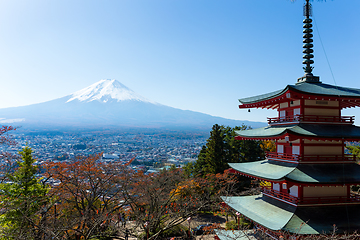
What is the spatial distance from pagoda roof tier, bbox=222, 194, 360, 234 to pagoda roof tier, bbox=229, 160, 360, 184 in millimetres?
1258

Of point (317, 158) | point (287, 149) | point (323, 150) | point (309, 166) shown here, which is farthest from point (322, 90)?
point (309, 166)

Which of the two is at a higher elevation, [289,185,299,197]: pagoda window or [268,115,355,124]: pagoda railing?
[268,115,355,124]: pagoda railing

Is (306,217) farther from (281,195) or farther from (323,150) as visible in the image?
(323,150)

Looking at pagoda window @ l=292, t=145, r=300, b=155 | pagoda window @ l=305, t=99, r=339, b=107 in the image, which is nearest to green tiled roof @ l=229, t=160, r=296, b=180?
pagoda window @ l=292, t=145, r=300, b=155

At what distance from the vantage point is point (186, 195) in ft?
62.8

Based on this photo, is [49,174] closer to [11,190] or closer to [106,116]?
[11,190]

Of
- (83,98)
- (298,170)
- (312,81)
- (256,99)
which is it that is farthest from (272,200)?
(83,98)

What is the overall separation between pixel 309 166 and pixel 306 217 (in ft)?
6.52

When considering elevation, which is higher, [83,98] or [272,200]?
[83,98]

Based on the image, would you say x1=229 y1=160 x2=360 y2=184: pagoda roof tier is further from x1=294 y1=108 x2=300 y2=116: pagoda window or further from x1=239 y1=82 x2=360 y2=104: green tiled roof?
x1=239 y1=82 x2=360 y2=104: green tiled roof

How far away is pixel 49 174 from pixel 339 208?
16.0m

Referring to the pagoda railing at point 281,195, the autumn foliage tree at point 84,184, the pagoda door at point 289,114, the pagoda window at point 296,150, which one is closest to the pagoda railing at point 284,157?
the pagoda window at point 296,150

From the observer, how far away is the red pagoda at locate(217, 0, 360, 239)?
8375 mm

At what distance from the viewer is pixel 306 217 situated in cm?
845
